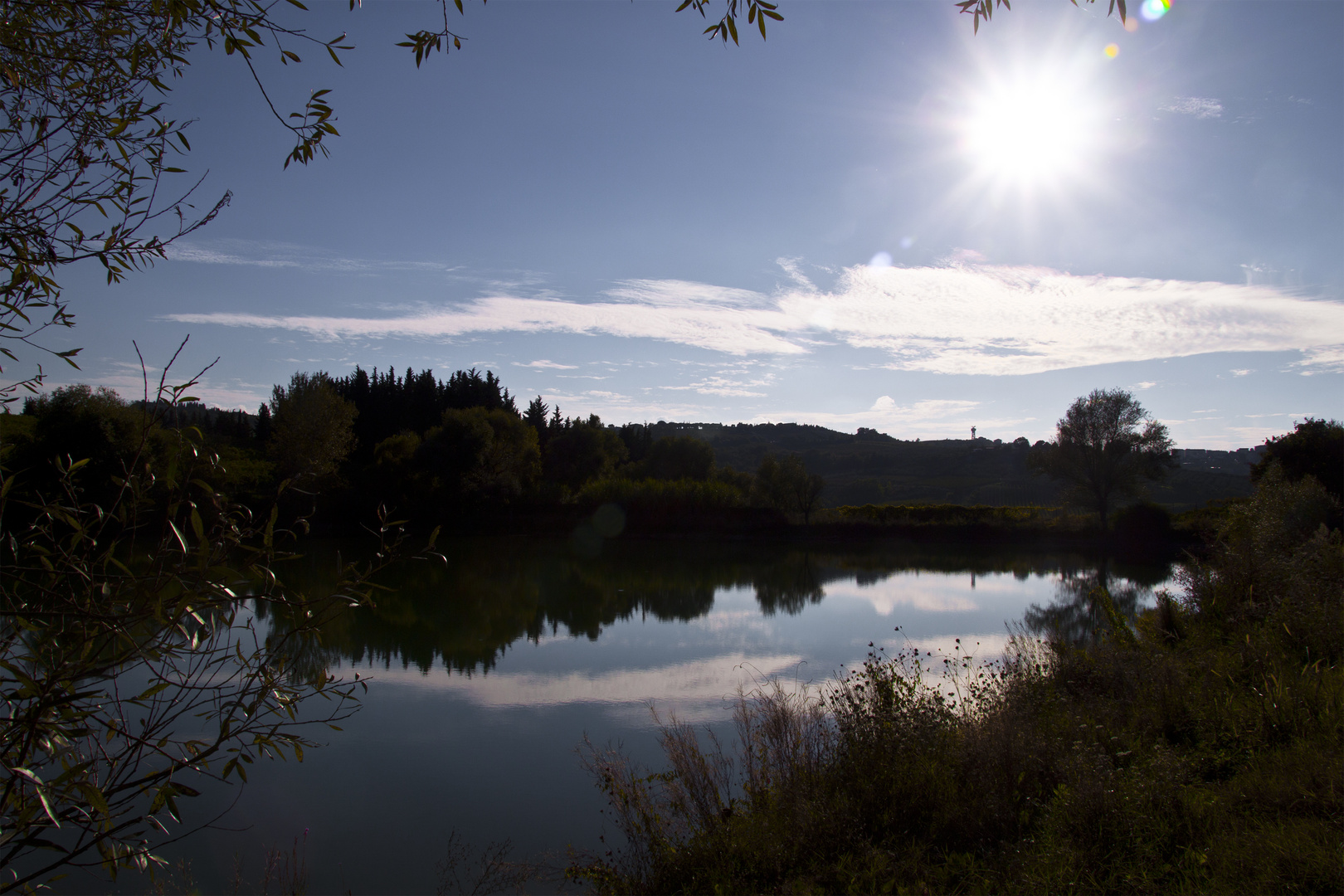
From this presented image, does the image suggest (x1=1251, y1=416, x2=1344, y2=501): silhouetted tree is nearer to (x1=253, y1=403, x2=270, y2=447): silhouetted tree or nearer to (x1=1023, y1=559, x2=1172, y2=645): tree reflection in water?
(x1=1023, y1=559, x2=1172, y2=645): tree reflection in water

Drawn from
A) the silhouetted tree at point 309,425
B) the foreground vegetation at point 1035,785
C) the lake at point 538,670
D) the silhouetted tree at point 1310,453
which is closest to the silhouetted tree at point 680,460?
the silhouetted tree at point 309,425

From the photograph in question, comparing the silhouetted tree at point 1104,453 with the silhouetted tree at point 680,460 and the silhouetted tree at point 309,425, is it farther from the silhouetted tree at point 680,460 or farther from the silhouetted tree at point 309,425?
the silhouetted tree at point 309,425

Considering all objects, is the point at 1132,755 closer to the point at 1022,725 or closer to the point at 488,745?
the point at 1022,725

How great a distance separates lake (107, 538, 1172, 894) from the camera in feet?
19.7

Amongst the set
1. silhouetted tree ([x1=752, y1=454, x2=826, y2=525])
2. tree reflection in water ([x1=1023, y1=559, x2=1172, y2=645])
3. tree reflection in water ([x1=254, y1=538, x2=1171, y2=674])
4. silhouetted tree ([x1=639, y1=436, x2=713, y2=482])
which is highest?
silhouetted tree ([x1=639, y1=436, x2=713, y2=482])

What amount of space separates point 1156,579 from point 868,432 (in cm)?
9919

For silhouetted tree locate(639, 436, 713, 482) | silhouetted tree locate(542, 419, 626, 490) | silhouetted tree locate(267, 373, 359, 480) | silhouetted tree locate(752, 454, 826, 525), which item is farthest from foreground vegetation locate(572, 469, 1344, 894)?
silhouetted tree locate(639, 436, 713, 482)

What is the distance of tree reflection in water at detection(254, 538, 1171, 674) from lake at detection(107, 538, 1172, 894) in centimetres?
10

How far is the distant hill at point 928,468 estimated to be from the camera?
171ft

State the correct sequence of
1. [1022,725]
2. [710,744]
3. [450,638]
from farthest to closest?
[450,638] → [710,744] → [1022,725]

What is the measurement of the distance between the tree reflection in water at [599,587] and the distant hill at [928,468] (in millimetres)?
15032

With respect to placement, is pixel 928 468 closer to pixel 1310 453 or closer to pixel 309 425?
pixel 1310 453

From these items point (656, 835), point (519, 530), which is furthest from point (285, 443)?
point (656, 835)

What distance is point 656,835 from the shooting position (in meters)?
5.26
